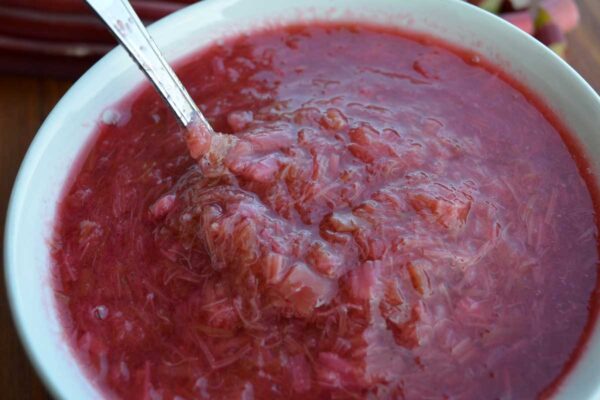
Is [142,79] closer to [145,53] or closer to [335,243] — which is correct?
[145,53]

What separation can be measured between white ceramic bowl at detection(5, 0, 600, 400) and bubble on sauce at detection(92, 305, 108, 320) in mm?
91

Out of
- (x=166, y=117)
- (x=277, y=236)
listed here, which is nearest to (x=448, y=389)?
(x=277, y=236)

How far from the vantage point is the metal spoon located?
171cm

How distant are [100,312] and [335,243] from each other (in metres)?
0.62

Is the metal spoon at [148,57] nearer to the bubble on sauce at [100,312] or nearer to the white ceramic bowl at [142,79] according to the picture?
the white ceramic bowl at [142,79]

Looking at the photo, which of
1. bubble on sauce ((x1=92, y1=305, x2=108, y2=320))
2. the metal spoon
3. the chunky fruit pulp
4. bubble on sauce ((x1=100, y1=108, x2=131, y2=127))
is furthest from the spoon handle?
bubble on sauce ((x1=92, y1=305, x2=108, y2=320))

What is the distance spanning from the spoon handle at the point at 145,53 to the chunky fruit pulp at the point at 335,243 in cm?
12

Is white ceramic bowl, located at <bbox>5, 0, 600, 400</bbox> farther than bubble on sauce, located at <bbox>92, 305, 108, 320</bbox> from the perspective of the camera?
No

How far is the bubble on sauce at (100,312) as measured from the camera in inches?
66.3

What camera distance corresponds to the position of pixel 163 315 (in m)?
1.67

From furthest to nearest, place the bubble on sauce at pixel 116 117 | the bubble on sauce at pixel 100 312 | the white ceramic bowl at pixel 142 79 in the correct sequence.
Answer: the bubble on sauce at pixel 116 117, the bubble on sauce at pixel 100 312, the white ceramic bowl at pixel 142 79

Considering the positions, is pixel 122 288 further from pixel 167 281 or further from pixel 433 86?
pixel 433 86

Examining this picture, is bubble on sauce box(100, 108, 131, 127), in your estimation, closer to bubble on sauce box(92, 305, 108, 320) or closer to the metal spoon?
the metal spoon

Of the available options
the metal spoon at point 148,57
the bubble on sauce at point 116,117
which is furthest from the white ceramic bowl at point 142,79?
the metal spoon at point 148,57
